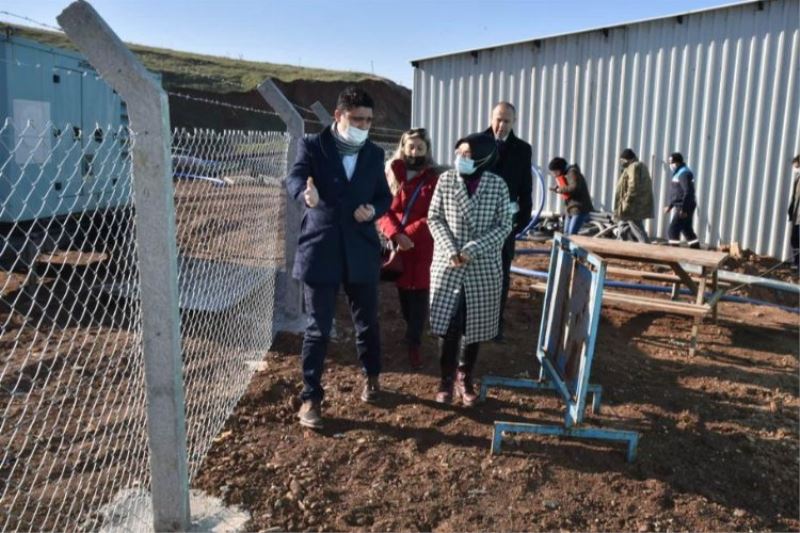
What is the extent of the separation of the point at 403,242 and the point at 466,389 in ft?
3.14

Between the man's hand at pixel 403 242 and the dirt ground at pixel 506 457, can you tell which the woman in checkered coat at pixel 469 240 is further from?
the dirt ground at pixel 506 457

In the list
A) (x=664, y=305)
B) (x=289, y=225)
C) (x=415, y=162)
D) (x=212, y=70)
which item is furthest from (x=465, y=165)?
(x=212, y=70)

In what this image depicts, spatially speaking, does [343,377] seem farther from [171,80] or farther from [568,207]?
[171,80]

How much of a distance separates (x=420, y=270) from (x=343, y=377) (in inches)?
33.4

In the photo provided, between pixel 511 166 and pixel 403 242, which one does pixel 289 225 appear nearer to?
pixel 403 242

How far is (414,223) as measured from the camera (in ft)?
14.6

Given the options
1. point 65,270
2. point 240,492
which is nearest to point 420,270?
point 240,492

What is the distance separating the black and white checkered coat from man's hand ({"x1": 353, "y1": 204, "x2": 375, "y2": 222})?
57 cm

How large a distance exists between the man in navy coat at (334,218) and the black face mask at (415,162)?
70 cm

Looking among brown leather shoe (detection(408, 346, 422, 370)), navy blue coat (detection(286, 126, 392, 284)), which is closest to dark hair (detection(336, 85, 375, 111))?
navy blue coat (detection(286, 126, 392, 284))

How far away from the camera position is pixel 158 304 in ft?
7.71

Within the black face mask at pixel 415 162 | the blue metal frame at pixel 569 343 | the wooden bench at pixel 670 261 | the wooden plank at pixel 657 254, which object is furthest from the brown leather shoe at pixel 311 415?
the wooden plank at pixel 657 254

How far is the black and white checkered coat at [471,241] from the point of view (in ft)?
12.7

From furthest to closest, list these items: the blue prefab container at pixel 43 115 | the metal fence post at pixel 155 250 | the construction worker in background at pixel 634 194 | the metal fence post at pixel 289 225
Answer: the construction worker in background at pixel 634 194 → the blue prefab container at pixel 43 115 → the metal fence post at pixel 289 225 → the metal fence post at pixel 155 250
